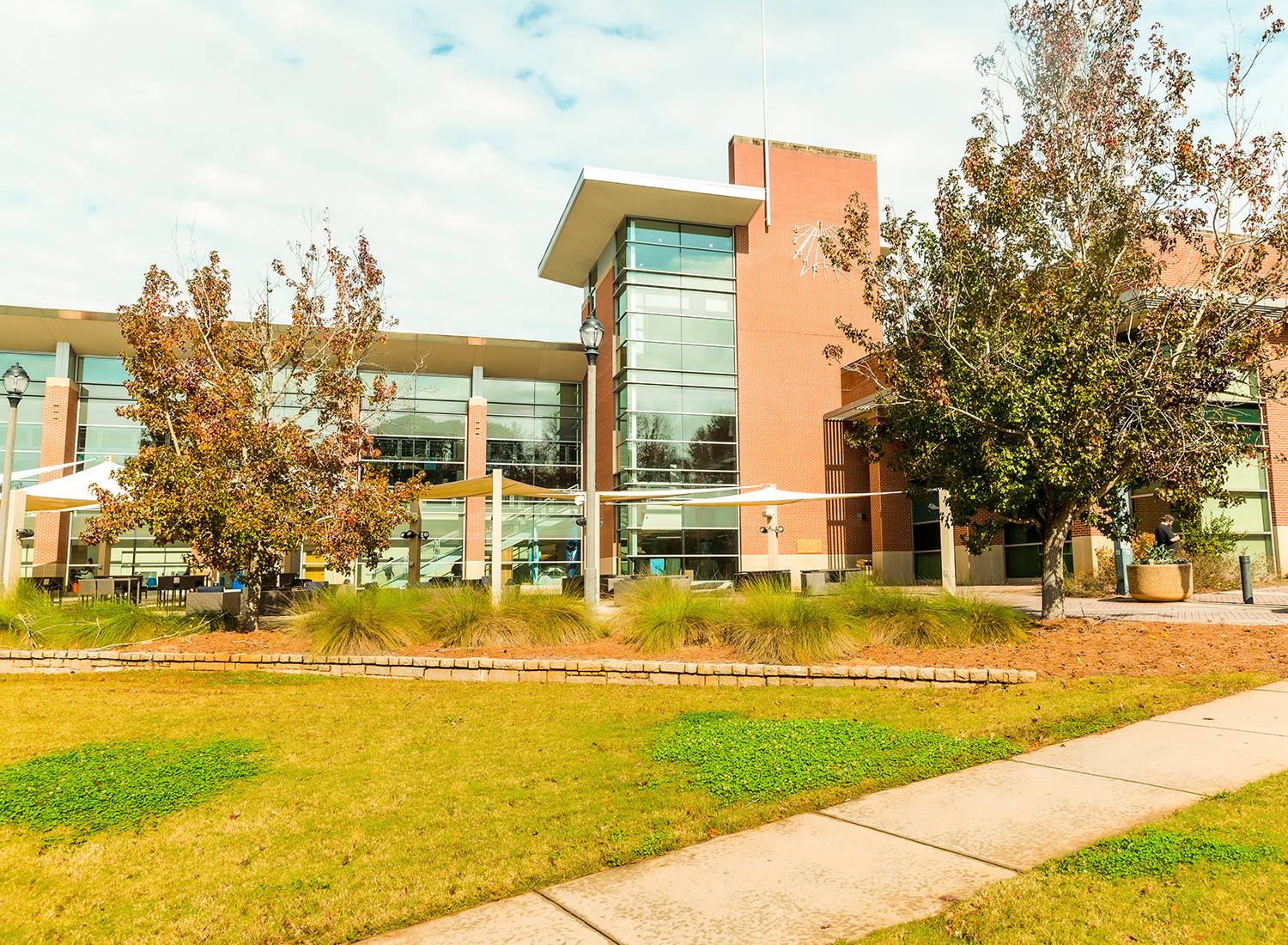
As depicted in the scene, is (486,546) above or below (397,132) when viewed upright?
below

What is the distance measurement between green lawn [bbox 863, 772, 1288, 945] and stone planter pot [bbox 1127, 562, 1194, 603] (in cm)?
1380

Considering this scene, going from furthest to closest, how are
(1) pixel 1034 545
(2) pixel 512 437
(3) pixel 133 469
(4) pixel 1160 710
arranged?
(2) pixel 512 437 → (1) pixel 1034 545 → (3) pixel 133 469 → (4) pixel 1160 710

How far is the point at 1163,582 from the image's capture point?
52.7 ft

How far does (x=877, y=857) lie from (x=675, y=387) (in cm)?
2594

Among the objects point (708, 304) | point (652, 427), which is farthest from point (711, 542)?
point (708, 304)

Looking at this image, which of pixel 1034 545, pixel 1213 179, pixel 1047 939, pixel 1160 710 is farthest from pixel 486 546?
pixel 1047 939

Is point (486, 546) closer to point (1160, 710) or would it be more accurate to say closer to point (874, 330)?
point (874, 330)

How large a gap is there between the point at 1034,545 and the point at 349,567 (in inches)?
774

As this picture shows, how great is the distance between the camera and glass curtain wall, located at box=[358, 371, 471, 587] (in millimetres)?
32112

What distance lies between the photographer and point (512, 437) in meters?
34.4

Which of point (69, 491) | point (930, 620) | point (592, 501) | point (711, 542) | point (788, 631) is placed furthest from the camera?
point (711, 542)

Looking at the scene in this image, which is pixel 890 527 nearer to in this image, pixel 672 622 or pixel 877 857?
pixel 672 622

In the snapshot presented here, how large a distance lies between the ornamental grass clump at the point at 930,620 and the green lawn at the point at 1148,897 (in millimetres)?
6119

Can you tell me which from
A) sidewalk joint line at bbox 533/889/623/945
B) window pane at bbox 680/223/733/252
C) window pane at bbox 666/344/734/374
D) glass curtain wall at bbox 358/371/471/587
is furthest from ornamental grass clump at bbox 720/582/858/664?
glass curtain wall at bbox 358/371/471/587
